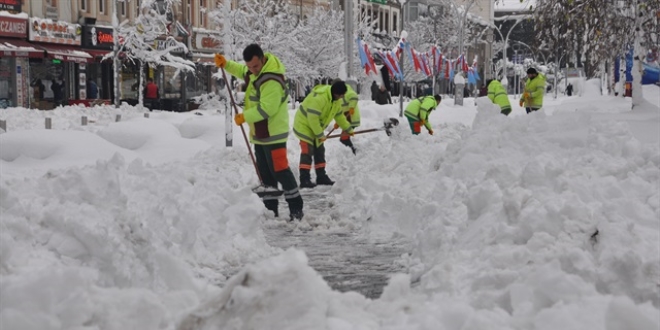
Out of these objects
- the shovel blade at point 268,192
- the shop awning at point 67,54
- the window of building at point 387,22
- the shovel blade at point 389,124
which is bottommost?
the shovel blade at point 268,192

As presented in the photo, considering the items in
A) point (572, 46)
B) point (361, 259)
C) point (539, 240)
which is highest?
point (572, 46)

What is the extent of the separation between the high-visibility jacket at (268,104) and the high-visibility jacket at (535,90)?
37.3ft

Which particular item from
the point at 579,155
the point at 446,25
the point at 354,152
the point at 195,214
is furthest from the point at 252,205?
the point at 446,25

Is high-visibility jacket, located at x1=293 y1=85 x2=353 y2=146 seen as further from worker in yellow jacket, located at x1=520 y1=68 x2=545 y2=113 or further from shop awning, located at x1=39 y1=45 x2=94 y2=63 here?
shop awning, located at x1=39 y1=45 x2=94 y2=63

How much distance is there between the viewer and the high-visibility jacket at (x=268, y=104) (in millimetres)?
9148

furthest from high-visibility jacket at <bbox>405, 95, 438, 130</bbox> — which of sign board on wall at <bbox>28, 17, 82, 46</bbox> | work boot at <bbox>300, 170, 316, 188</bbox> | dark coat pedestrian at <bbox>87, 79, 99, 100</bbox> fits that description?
dark coat pedestrian at <bbox>87, 79, 99, 100</bbox>

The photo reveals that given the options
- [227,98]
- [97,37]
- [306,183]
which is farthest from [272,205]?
[97,37]

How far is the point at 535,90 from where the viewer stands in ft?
65.5

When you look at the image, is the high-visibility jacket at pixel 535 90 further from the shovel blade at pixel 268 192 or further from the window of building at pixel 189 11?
the window of building at pixel 189 11

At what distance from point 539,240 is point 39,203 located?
295cm

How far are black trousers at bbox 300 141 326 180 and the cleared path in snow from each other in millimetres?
3708

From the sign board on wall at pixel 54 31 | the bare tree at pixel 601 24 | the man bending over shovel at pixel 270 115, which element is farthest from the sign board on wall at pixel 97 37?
the man bending over shovel at pixel 270 115

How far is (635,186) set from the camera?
22.5ft

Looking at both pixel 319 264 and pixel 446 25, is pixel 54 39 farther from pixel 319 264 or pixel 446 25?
pixel 446 25
